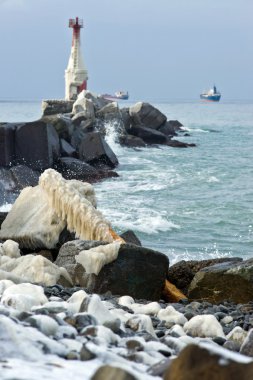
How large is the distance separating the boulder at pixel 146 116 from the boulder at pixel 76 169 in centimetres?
1740

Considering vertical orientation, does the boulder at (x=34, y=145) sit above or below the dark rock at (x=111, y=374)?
below

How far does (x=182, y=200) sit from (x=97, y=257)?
15.8m

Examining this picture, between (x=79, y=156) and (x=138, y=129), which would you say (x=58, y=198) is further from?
(x=138, y=129)

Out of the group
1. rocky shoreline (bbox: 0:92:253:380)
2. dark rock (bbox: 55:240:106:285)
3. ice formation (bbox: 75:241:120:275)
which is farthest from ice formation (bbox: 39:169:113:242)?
ice formation (bbox: 75:241:120:275)

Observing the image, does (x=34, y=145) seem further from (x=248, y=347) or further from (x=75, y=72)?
(x=75, y=72)

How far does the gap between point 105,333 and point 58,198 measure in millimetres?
5041

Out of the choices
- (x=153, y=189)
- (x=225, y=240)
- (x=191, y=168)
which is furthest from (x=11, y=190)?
(x=191, y=168)

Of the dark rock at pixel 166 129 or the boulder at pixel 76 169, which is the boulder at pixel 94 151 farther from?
the dark rock at pixel 166 129

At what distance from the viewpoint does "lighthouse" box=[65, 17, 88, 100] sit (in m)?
53.3

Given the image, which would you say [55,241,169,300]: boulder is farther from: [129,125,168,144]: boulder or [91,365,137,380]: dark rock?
[129,125,168,144]: boulder

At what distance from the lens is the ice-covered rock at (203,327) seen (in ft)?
16.6

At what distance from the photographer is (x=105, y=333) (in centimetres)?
396

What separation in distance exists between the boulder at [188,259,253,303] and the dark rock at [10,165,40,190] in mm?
14889

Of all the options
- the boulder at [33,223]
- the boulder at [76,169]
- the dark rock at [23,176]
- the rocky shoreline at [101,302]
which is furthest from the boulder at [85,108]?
the boulder at [33,223]
